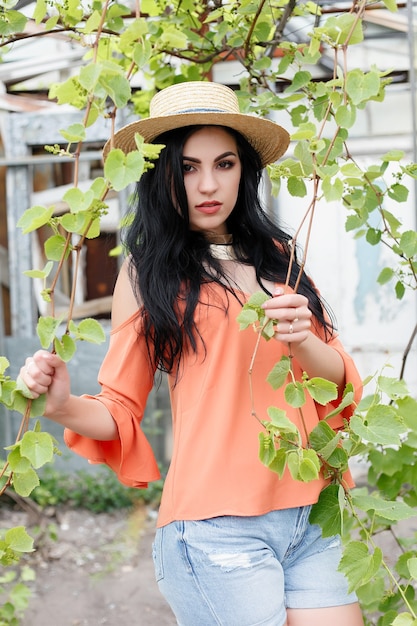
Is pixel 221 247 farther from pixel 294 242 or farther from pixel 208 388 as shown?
pixel 294 242

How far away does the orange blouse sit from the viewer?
151 cm

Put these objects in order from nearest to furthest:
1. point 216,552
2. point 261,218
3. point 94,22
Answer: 1. point 94,22
2. point 216,552
3. point 261,218

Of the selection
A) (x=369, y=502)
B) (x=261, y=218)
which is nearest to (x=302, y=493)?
(x=369, y=502)

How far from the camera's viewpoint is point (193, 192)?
1.62 metres

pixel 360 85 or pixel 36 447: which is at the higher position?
pixel 360 85

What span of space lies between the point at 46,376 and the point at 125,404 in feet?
1.07

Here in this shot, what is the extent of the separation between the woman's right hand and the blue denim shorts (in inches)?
14.8

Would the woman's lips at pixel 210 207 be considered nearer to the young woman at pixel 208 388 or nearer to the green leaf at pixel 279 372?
the young woman at pixel 208 388

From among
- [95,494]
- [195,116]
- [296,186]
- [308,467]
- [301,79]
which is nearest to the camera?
[308,467]

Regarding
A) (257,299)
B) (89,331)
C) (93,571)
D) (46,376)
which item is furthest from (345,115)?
(93,571)

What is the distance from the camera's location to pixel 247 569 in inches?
57.1

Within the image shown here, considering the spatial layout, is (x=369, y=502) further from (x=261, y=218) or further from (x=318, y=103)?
(x=318, y=103)

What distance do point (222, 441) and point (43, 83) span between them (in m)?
3.55

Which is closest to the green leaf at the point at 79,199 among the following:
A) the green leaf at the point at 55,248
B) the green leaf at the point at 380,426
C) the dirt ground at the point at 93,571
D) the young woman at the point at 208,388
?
the green leaf at the point at 55,248
